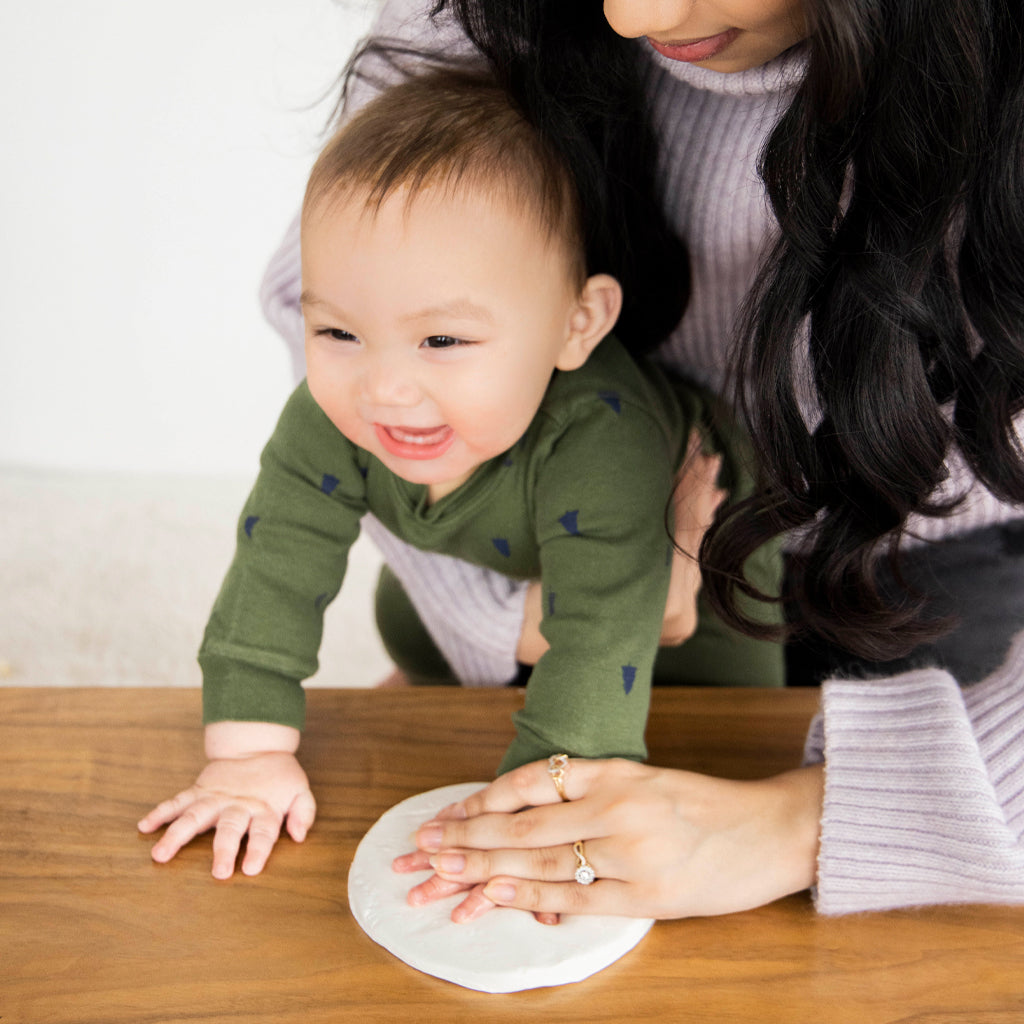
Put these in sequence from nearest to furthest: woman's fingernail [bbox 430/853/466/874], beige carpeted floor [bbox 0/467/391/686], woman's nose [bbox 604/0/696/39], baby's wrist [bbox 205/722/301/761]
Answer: woman's nose [bbox 604/0/696/39]
woman's fingernail [bbox 430/853/466/874]
baby's wrist [bbox 205/722/301/761]
beige carpeted floor [bbox 0/467/391/686]

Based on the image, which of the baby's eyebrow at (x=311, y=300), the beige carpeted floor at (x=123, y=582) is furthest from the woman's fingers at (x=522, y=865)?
the beige carpeted floor at (x=123, y=582)

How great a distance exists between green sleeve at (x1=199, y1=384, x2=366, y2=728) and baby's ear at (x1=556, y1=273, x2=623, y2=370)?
0.60ft

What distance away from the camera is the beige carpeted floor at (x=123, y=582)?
1.78 meters

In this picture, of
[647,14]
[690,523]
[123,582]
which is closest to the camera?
[647,14]

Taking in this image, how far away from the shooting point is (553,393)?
31.4 inches

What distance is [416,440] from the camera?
0.72 metres

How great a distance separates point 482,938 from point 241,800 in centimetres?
20

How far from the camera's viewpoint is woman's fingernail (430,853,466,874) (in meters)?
0.65

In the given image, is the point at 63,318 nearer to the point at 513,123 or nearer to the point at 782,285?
the point at 513,123

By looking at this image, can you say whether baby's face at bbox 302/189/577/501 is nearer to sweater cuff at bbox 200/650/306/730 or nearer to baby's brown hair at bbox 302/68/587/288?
baby's brown hair at bbox 302/68/587/288

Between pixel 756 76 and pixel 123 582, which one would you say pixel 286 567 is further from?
pixel 123 582

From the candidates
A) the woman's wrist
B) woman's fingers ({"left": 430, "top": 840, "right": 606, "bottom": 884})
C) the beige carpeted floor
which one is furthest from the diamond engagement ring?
the beige carpeted floor

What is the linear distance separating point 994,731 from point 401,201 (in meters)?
0.49

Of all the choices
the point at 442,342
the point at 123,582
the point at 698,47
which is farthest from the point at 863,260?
the point at 123,582
